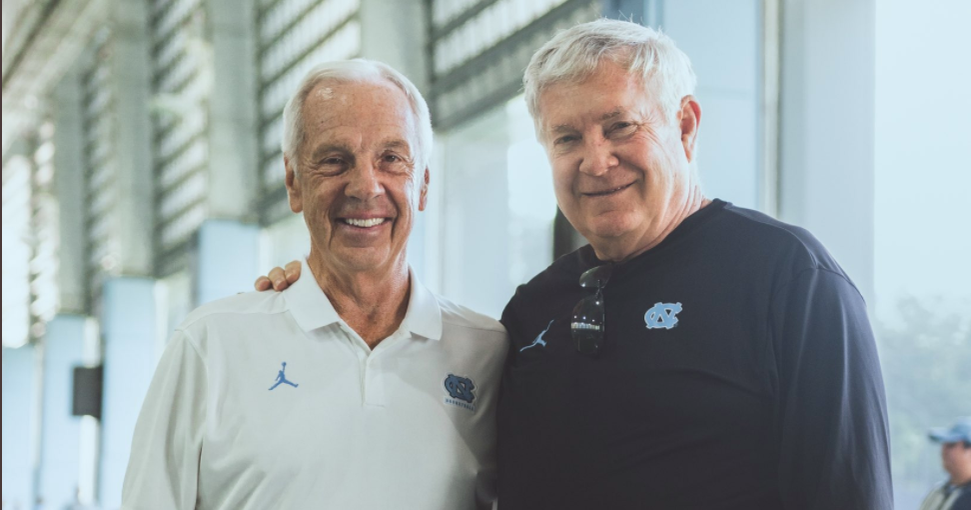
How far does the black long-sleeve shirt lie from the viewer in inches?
86.7

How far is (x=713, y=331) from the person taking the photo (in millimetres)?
2461

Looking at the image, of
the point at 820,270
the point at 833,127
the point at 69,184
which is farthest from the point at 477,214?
the point at 69,184

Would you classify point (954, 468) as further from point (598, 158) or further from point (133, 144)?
point (133, 144)

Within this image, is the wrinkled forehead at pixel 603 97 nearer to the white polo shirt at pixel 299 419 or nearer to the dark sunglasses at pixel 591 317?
the dark sunglasses at pixel 591 317

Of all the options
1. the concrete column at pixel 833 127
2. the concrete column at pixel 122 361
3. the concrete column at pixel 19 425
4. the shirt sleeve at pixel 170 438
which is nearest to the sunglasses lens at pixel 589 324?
the shirt sleeve at pixel 170 438

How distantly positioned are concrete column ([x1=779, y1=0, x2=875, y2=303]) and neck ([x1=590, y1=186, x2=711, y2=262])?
2.43 meters

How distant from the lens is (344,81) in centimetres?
280

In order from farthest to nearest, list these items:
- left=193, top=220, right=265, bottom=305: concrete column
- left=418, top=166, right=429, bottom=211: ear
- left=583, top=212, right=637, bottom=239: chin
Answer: left=193, top=220, right=265, bottom=305: concrete column < left=418, top=166, right=429, bottom=211: ear < left=583, top=212, right=637, bottom=239: chin

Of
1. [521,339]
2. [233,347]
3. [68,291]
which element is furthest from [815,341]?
[68,291]

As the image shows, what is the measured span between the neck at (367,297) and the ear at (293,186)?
178mm

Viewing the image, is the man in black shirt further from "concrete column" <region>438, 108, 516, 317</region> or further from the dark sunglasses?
"concrete column" <region>438, 108, 516, 317</region>

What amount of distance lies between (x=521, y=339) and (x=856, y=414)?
44.0 inches

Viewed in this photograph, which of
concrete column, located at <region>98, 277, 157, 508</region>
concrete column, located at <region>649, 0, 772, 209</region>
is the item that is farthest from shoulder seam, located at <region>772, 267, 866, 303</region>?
concrete column, located at <region>98, 277, 157, 508</region>

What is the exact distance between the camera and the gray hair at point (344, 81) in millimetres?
2820
